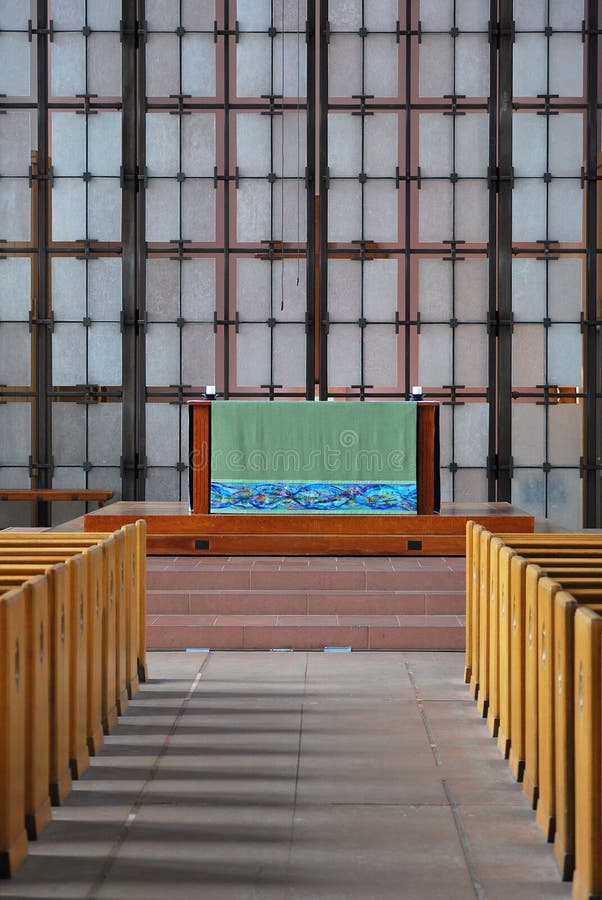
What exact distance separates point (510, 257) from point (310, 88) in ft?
7.56

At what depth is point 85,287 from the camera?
10.9 m

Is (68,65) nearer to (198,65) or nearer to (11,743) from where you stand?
(198,65)

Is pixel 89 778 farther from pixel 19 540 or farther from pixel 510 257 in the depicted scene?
pixel 510 257

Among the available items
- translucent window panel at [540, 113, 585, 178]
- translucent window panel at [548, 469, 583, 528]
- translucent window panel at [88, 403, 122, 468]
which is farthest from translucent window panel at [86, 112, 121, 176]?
translucent window panel at [548, 469, 583, 528]

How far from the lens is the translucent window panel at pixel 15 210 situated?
1082 centimetres

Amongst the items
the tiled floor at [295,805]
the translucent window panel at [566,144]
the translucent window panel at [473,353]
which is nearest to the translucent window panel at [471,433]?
the translucent window panel at [473,353]

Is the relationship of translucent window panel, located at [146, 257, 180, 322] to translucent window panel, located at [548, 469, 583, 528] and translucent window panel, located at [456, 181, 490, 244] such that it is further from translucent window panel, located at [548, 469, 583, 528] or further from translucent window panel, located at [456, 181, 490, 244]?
translucent window panel, located at [548, 469, 583, 528]

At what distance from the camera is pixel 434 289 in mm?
10914

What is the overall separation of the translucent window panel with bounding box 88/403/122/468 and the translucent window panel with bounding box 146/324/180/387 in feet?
1.39

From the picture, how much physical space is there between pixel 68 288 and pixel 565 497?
188 inches

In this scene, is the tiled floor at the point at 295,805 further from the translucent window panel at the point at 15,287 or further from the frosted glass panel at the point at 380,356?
the translucent window panel at the point at 15,287

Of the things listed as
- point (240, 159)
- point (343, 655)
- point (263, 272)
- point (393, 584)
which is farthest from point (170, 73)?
point (343, 655)

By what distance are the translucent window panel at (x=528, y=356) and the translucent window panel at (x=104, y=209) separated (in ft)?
12.0

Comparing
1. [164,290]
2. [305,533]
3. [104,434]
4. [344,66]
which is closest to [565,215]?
[344,66]
